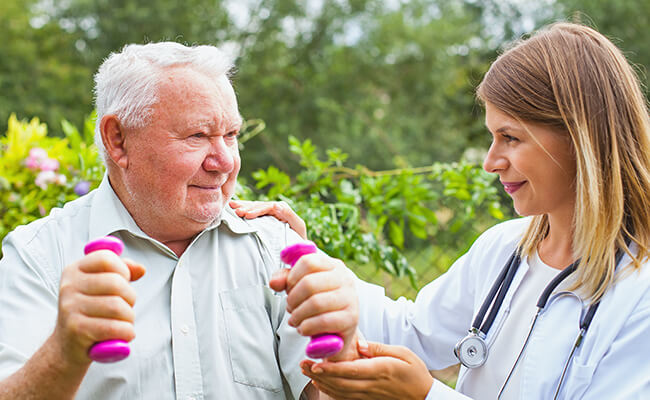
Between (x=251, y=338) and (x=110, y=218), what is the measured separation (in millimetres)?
582

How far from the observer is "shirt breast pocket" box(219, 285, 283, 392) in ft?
6.38

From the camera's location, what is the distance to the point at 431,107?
13703mm

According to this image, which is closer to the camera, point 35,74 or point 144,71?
point 144,71

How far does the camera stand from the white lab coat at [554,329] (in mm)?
1718

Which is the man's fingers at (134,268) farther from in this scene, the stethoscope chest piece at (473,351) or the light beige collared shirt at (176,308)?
the stethoscope chest piece at (473,351)

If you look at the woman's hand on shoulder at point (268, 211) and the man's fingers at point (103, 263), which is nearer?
the man's fingers at point (103, 263)

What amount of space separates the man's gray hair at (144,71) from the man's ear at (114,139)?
0.03m

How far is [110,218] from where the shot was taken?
1981 millimetres

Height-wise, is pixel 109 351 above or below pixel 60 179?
above

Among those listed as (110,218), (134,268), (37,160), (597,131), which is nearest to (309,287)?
(134,268)

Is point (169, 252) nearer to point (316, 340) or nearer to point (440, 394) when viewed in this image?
point (316, 340)

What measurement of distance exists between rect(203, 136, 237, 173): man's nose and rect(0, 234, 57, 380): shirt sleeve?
565mm

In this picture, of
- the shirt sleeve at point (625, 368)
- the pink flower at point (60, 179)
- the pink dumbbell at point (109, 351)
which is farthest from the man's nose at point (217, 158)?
the pink flower at point (60, 179)

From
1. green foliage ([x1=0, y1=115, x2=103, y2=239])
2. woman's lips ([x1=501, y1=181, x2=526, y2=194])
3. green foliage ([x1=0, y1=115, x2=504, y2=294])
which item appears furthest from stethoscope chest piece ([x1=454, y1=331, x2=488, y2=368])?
green foliage ([x1=0, y1=115, x2=103, y2=239])
